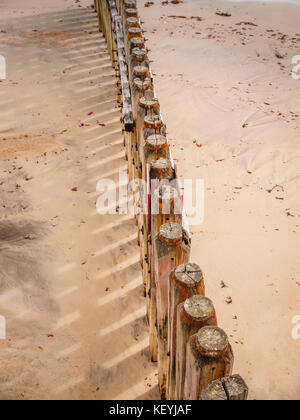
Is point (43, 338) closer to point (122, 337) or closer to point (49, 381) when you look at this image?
point (49, 381)

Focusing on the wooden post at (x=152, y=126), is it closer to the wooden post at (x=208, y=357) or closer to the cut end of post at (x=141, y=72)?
the cut end of post at (x=141, y=72)

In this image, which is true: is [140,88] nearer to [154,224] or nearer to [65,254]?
[154,224]

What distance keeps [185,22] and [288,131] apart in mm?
7038

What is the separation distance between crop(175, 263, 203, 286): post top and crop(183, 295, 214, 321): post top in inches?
4.0

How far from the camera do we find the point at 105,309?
11.3 feet

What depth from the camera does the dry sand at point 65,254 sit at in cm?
295

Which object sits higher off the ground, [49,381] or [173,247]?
[173,247]

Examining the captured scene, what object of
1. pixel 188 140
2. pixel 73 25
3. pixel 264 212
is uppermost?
pixel 73 25

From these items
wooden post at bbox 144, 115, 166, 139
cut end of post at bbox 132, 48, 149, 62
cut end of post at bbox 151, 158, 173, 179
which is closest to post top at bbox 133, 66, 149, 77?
cut end of post at bbox 132, 48, 149, 62

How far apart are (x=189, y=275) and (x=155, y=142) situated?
4.10 ft

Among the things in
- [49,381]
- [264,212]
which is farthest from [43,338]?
[264,212]

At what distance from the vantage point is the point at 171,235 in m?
2.05

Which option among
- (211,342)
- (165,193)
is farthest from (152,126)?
(211,342)
